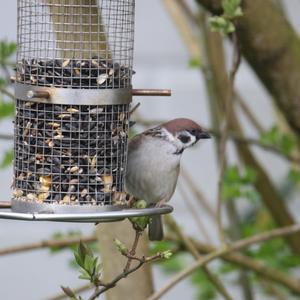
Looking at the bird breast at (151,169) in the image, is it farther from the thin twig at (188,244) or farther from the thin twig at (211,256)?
the thin twig at (188,244)

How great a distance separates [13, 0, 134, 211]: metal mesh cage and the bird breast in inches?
8.1

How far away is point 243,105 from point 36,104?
2439mm

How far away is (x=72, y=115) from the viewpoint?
3.11 m

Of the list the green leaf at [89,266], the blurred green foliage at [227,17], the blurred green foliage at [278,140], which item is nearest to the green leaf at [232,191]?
the blurred green foliage at [278,140]

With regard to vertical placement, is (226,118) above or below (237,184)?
above

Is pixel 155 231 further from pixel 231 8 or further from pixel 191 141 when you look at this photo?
pixel 231 8

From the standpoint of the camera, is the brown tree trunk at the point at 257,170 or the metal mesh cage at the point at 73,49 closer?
the metal mesh cage at the point at 73,49

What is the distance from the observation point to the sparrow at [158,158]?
11.3ft

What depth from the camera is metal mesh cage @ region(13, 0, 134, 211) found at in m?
3.10

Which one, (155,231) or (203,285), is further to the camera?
(203,285)

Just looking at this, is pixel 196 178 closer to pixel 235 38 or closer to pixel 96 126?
pixel 235 38

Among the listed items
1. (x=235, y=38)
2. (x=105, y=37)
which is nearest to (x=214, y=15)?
(x=235, y=38)

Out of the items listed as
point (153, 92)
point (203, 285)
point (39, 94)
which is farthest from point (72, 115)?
point (203, 285)

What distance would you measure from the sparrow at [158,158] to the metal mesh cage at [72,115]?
0.21 meters
